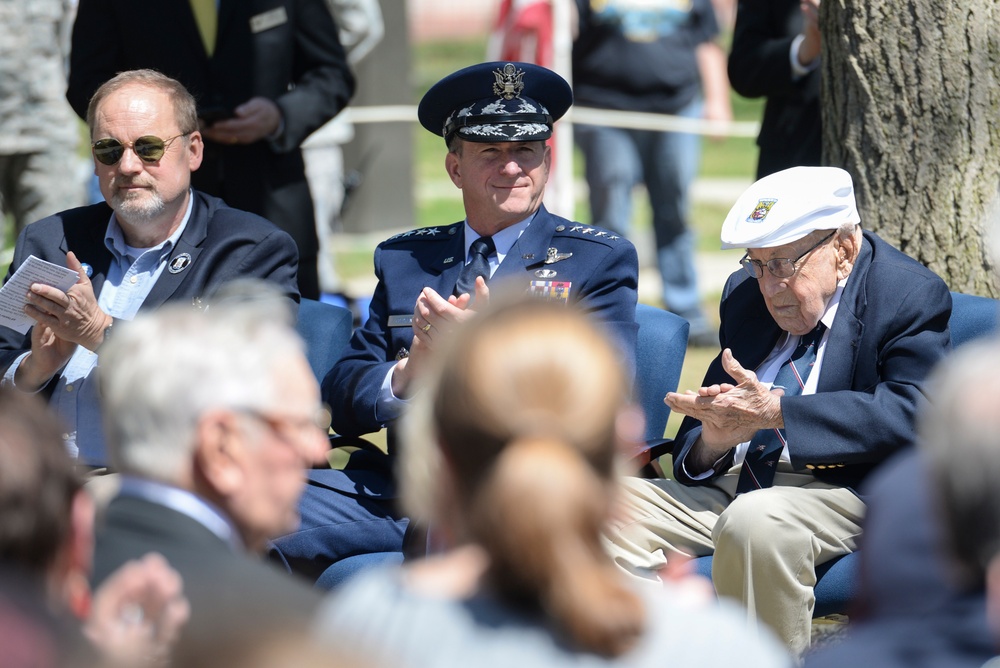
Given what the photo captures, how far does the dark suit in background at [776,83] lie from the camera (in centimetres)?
512

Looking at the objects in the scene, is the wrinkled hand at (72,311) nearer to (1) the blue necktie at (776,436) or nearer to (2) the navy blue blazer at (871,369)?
(2) the navy blue blazer at (871,369)

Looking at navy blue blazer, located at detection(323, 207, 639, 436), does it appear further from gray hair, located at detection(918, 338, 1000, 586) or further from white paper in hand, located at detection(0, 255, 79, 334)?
gray hair, located at detection(918, 338, 1000, 586)

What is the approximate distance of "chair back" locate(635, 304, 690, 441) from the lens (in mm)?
4043

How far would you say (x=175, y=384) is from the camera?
2.04m

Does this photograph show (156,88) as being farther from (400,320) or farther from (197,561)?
(197,561)

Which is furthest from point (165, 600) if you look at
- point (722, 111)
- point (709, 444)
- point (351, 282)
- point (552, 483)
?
point (722, 111)

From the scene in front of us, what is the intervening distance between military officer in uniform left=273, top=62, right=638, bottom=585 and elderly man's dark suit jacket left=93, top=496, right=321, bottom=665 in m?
1.70

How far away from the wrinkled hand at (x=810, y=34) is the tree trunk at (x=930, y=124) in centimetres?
32

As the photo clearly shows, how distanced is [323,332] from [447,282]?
46cm

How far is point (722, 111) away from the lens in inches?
377

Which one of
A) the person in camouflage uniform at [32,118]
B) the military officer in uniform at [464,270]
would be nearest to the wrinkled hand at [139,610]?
the military officer in uniform at [464,270]

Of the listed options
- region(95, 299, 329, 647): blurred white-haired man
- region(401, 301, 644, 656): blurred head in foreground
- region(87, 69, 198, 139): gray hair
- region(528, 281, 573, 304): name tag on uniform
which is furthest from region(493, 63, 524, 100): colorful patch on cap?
region(401, 301, 644, 656): blurred head in foreground

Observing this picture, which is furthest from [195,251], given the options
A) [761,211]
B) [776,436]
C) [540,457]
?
[540,457]

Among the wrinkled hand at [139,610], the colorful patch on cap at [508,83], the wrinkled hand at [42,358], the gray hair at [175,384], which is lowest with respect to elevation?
the wrinkled hand at [42,358]
